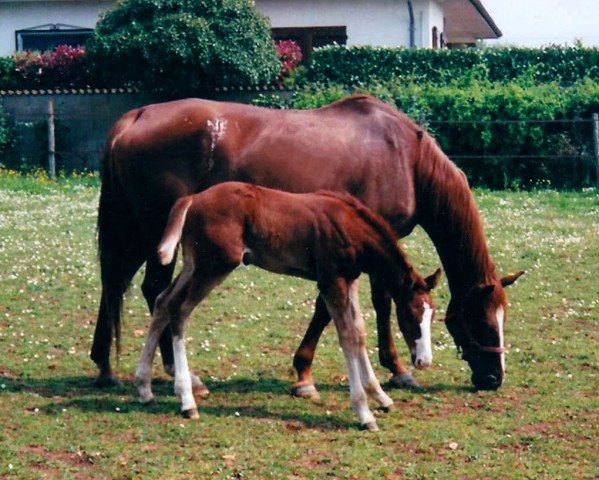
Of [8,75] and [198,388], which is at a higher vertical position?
[8,75]

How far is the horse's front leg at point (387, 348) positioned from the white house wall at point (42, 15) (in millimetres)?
23860

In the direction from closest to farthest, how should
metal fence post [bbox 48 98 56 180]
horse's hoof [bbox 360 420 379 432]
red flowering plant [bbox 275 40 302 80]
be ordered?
horse's hoof [bbox 360 420 379 432] < metal fence post [bbox 48 98 56 180] < red flowering plant [bbox 275 40 302 80]

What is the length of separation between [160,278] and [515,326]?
371cm

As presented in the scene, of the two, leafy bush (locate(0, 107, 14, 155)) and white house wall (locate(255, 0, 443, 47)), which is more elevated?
white house wall (locate(255, 0, 443, 47))

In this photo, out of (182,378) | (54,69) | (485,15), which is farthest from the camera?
(485,15)

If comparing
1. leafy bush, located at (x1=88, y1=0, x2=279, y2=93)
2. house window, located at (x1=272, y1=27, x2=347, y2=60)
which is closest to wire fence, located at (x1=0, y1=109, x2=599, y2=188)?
leafy bush, located at (x1=88, y1=0, x2=279, y2=93)

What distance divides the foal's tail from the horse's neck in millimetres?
1950

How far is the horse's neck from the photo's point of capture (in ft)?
27.6

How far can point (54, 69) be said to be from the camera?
27.1m

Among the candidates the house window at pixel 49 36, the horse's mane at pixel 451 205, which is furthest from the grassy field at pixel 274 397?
the house window at pixel 49 36

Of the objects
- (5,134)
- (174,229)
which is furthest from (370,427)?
(5,134)

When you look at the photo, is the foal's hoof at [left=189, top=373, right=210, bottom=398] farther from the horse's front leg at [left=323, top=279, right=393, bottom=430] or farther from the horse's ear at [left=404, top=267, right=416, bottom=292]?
the horse's ear at [left=404, top=267, right=416, bottom=292]

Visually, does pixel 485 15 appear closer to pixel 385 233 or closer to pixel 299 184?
pixel 299 184

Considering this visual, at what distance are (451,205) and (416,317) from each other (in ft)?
3.81
